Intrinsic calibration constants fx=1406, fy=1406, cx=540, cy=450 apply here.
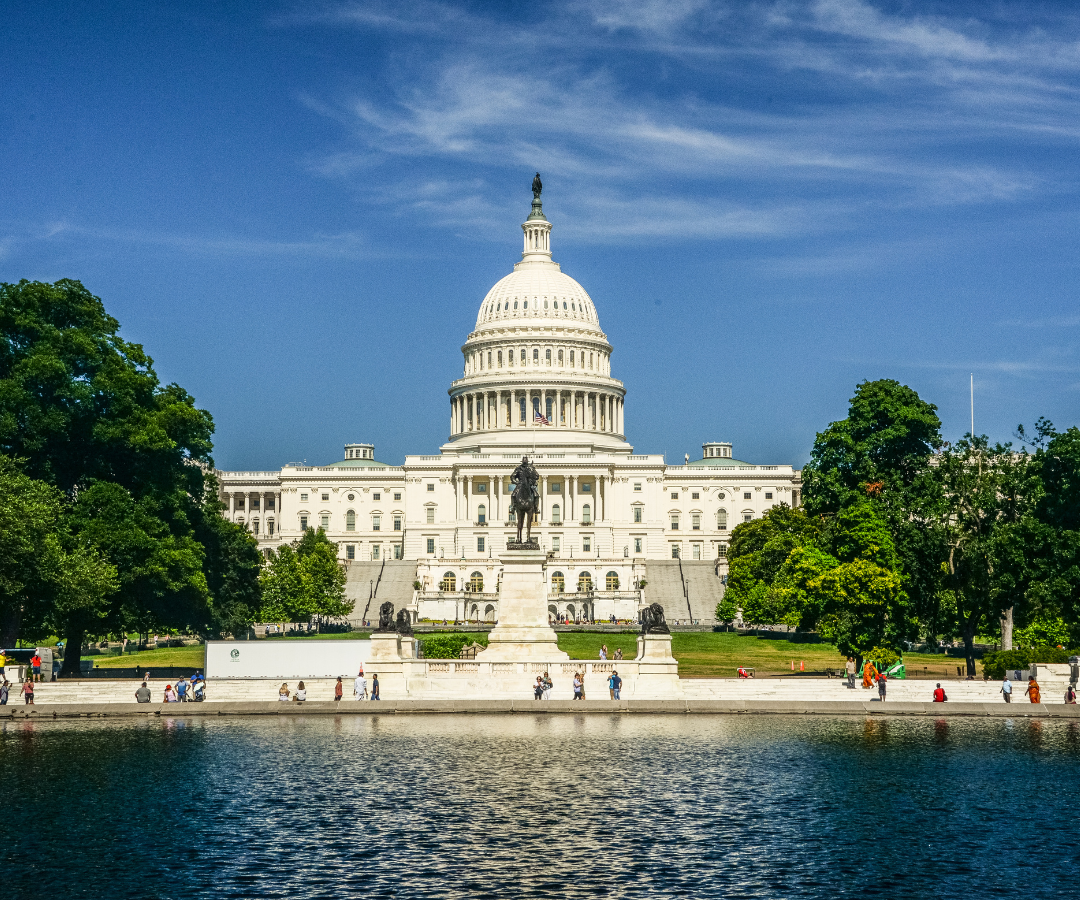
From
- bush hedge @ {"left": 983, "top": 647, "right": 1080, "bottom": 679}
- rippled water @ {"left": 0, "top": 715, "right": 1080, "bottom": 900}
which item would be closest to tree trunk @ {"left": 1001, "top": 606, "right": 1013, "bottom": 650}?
bush hedge @ {"left": 983, "top": 647, "right": 1080, "bottom": 679}

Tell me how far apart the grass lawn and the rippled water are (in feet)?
78.3

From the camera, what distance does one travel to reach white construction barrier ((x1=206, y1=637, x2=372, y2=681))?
165 feet

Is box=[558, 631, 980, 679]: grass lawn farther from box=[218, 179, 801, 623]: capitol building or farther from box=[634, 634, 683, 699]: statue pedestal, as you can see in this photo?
box=[218, 179, 801, 623]: capitol building

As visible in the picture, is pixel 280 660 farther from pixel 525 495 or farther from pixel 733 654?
pixel 733 654

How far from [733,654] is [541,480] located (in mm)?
75726

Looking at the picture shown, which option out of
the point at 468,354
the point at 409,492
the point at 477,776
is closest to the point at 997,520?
the point at 477,776

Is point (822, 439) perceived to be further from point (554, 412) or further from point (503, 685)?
point (554, 412)

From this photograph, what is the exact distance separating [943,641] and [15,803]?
6662cm

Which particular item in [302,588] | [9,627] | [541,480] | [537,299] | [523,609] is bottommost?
[9,627]

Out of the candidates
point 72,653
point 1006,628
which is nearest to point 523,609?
point 72,653

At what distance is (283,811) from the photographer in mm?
26531

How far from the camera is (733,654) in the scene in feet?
255

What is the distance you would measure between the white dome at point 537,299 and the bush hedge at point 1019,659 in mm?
119585

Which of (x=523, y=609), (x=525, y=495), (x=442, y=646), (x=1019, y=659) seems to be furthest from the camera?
(x=442, y=646)
